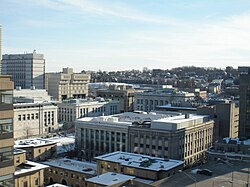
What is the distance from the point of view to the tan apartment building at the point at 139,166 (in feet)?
164

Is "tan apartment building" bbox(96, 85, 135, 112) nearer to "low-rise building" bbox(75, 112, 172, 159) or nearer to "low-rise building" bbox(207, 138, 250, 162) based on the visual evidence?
"low-rise building" bbox(75, 112, 172, 159)

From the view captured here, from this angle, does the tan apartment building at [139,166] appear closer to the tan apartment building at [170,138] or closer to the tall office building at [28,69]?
the tan apartment building at [170,138]

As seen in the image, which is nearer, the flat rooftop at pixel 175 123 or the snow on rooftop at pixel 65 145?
the flat rooftop at pixel 175 123

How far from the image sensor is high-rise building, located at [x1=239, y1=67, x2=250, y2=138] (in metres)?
81.2

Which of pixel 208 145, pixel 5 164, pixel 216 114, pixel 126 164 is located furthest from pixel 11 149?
pixel 216 114

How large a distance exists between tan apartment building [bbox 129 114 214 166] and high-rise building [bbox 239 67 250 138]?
34.4 ft

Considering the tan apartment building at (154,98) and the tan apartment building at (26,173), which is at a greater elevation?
the tan apartment building at (154,98)

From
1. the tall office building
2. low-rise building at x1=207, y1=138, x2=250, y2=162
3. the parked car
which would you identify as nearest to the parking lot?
the parked car

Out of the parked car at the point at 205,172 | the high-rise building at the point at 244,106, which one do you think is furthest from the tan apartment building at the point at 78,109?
the parked car at the point at 205,172

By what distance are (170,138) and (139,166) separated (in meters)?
16.4

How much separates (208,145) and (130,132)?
20.9m

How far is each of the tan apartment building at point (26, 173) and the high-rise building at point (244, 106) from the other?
4741 centimetres

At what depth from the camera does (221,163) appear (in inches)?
2149

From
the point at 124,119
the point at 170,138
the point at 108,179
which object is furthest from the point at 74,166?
the point at 124,119
